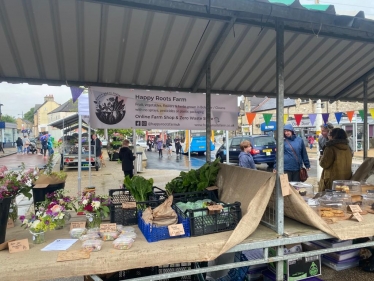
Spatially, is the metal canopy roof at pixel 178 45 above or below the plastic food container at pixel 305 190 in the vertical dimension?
above

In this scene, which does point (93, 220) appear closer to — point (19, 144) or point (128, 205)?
point (128, 205)

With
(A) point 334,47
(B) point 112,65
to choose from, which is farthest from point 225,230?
(A) point 334,47

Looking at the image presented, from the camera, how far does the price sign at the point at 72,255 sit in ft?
6.06

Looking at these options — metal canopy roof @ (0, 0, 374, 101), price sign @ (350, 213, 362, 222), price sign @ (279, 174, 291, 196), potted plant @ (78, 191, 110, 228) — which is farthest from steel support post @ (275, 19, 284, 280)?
potted plant @ (78, 191, 110, 228)

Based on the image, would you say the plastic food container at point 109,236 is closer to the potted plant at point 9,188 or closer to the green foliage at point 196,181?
the potted plant at point 9,188

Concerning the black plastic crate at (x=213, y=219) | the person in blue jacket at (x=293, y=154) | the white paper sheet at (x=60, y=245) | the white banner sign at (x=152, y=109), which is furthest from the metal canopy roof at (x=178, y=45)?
the white paper sheet at (x=60, y=245)

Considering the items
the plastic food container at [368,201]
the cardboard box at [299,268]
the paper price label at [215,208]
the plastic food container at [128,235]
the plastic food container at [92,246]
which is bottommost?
the cardboard box at [299,268]

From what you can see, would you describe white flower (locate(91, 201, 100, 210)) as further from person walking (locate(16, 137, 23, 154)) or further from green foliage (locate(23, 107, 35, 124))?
green foliage (locate(23, 107, 35, 124))

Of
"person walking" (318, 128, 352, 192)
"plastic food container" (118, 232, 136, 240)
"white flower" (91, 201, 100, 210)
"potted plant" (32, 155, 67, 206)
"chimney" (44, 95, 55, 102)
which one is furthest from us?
"chimney" (44, 95, 55, 102)

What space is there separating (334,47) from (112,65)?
9.30 ft

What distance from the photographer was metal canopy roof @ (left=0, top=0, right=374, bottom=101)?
2.21 m

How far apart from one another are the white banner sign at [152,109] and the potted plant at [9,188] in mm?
1532

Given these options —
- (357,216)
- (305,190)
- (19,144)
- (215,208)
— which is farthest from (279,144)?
(19,144)

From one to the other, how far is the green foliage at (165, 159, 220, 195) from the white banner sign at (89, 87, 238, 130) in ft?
4.12
